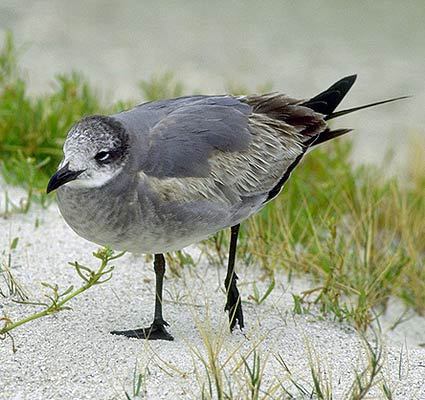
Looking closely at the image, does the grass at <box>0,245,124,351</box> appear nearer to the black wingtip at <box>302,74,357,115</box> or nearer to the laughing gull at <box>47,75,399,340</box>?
the laughing gull at <box>47,75,399,340</box>

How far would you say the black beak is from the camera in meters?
3.46

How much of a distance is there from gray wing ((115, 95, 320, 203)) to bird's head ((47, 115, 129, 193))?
116 mm

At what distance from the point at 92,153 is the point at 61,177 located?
15 cm

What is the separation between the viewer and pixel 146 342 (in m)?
3.49

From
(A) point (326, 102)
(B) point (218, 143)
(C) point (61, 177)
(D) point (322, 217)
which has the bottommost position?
(D) point (322, 217)

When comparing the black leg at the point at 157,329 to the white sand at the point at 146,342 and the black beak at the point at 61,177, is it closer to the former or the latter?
the white sand at the point at 146,342

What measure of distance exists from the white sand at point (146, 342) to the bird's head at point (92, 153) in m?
0.63

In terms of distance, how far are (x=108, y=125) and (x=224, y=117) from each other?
26.1 inches

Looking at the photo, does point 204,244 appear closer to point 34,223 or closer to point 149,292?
point 149,292

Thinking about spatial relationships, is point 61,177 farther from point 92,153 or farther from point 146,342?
point 146,342

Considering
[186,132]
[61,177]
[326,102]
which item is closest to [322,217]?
[326,102]

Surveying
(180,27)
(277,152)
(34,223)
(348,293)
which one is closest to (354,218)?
(348,293)

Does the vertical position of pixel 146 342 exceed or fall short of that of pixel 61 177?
it falls short

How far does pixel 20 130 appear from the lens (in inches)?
227
